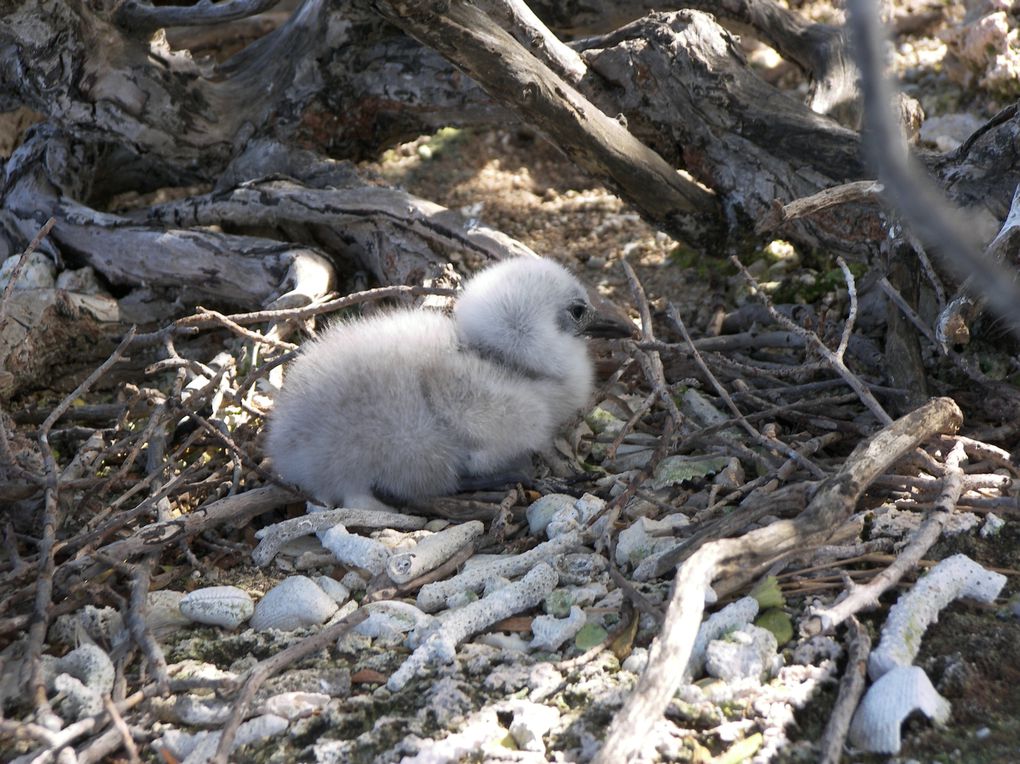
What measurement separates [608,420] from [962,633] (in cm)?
159

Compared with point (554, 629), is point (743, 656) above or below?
above

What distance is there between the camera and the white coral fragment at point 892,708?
1.88 metres

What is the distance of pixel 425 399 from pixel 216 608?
90cm

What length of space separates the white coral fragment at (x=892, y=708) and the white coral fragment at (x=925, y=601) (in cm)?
7

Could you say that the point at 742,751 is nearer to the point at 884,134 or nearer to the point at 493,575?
the point at 493,575

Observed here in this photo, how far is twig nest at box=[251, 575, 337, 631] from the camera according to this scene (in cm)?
253

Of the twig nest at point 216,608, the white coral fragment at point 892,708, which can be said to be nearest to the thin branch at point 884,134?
the white coral fragment at point 892,708

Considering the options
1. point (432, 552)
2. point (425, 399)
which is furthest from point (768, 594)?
point (425, 399)

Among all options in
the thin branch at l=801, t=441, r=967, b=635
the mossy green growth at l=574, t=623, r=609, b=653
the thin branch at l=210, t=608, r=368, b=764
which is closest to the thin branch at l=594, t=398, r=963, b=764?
the thin branch at l=801, t=441, r=967, b=635

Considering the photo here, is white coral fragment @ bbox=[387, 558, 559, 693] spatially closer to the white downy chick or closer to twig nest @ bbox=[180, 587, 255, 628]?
twig nest @ bbox=[180, 587, 255, 628]

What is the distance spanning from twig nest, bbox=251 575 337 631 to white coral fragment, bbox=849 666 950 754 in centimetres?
131

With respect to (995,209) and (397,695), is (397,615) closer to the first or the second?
(397,695)

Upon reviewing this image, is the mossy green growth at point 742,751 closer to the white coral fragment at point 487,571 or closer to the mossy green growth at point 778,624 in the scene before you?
the mossy green growth at point 778,624

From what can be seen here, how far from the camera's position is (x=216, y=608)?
254 cm
